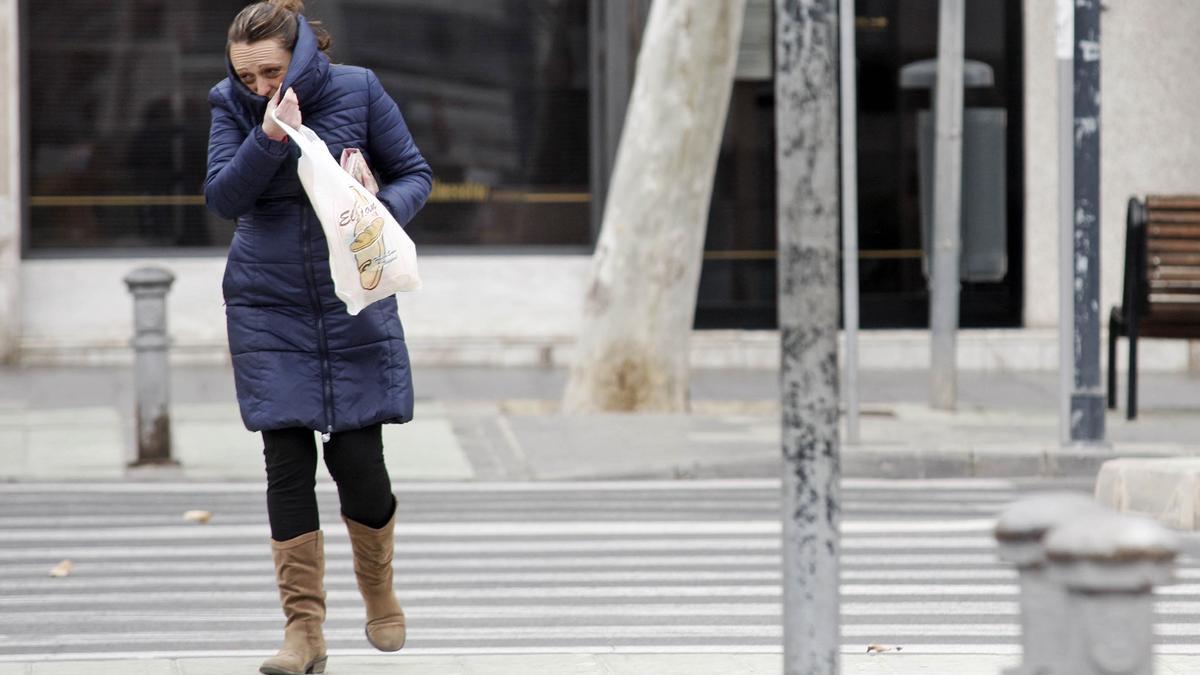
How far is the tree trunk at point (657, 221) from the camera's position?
491 inches

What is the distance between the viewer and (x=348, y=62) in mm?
15531

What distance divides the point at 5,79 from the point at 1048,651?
13350 mm

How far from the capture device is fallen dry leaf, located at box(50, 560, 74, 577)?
764 centimetres

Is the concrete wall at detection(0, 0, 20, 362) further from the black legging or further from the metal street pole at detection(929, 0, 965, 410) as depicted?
the black legging

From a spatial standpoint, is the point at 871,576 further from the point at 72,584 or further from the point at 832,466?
the point at 832,466

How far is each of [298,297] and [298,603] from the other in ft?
2.55

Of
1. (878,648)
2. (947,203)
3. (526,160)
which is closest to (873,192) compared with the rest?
(526,160)

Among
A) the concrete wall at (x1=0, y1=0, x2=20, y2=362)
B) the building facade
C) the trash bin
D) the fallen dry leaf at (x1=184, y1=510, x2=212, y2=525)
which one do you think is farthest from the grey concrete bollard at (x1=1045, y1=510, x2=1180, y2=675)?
the concrete wall at (x1=0, y1=0, x2=20, y2=362)

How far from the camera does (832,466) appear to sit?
3.71 meters

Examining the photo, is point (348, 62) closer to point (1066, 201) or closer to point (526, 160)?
point (526, 160)

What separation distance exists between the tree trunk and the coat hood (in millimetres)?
7077

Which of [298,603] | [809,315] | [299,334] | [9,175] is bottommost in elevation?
[298,603]

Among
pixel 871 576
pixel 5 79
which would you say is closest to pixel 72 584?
pixel 871 576

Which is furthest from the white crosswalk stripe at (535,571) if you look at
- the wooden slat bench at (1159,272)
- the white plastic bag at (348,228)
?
the wooden slat bench at (1159,272)
